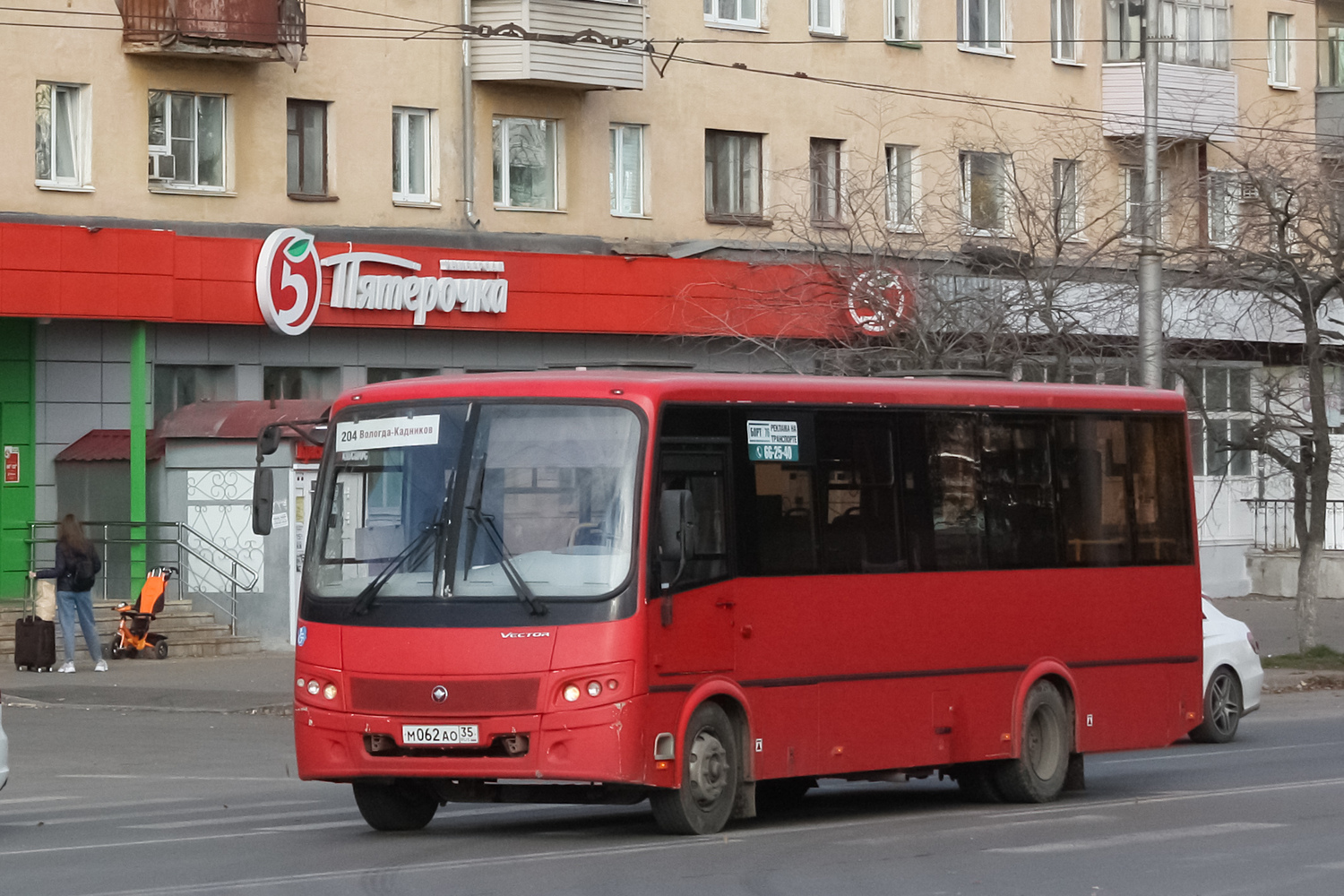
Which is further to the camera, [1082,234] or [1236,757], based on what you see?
[1082,234]

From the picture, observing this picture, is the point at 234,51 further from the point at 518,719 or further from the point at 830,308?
the point at 518,719

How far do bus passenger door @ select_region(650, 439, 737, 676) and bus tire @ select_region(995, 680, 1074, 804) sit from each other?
3022mm

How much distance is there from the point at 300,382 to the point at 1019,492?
18614 mm

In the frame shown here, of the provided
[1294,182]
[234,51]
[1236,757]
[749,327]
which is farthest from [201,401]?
[1236,757]

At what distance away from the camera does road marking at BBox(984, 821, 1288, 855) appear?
1208 cm

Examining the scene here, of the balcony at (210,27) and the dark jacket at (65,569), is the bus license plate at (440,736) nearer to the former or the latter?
the dark jacket at (65,569)

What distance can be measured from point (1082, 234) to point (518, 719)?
23.9 meters

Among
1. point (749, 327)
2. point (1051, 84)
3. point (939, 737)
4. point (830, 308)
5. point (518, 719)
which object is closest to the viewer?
point (518, 719)

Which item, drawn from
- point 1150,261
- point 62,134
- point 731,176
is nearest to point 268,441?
point 1150,261

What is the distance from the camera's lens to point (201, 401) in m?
31.3

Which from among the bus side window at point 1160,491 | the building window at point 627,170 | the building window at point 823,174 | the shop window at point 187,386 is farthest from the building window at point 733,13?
the bus side window at point 1160,491

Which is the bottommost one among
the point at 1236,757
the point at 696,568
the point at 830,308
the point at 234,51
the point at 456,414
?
the point at 1236,757

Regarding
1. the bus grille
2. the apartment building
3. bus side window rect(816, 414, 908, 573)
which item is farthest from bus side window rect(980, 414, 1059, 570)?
the apartment building

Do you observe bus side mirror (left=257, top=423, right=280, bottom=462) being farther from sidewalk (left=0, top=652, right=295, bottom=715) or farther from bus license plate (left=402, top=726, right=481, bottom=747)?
sidewalk (left=0, top=652, right=295, bottom=715)
